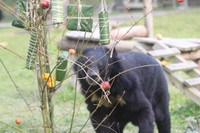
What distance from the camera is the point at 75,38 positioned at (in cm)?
760

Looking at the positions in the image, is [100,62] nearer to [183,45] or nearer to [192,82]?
[192,82]

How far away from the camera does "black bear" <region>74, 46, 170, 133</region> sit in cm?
404

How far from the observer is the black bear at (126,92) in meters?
4.04

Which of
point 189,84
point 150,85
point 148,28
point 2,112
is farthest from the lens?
point 148,28

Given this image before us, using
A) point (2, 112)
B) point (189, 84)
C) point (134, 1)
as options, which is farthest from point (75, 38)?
point (134, 1)

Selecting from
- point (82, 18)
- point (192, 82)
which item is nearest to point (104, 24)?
point (82, 18)

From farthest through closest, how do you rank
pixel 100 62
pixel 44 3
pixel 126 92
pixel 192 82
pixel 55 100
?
pixel 55 100
pixel 192 82
pixel 126 92
pixel 100 62
pixel 44 3

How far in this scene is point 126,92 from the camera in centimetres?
415

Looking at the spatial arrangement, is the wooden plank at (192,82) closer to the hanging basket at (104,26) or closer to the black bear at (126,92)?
the black bear at (126,92)

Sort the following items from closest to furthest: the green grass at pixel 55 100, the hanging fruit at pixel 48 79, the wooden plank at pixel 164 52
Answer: the hanging fruit at pixel 48 79, the green grass at pixel 55 100, the wooden plank at pixel 164 52

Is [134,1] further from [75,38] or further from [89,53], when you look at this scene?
[89,53]

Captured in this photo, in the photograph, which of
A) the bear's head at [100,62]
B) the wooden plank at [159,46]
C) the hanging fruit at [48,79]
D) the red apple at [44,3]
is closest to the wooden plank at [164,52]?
the wooden plank at [159,46]

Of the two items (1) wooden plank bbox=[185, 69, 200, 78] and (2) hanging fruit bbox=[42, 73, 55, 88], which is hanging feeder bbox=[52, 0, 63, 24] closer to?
(2) hanging fruit bbox=[42, 73, 55, 88]

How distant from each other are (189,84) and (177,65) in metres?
0.44
